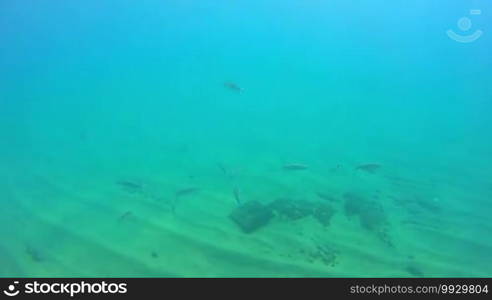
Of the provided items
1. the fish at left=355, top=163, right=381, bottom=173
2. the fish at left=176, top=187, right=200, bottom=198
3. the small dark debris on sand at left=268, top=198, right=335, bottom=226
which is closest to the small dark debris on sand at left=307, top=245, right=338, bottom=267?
the small dark debris on sand at left=268, top=198, right=335, bottom=226

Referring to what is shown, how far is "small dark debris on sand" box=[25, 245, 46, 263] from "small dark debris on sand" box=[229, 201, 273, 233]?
241 cm

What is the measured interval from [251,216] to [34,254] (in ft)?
8.93

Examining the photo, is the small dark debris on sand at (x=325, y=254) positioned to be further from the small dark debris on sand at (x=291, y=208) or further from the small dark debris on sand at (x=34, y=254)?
the small dark debris on sand at (x=34, y=254)

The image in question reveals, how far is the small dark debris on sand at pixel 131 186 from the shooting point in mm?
6640

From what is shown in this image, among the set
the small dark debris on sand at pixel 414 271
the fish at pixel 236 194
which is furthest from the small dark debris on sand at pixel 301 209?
the small dark debris on sand at pixel 414 271

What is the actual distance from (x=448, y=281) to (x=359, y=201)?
9.00 ft

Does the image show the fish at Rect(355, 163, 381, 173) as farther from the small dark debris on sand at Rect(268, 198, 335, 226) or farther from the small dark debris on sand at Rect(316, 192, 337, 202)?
the small dark debris on sand at Rect(268, 198, 335, 226)

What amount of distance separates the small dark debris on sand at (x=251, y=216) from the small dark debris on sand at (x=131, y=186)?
2.05 meters

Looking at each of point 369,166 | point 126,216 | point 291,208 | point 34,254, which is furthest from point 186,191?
point 369,166

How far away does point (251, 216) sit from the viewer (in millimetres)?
5289

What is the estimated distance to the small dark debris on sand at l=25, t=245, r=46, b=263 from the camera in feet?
14.8

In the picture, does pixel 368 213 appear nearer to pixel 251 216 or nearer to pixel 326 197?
pixel 326 197

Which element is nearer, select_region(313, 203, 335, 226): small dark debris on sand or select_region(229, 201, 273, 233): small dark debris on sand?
select_region(229, 201, 273, 233): small dark debris on sand

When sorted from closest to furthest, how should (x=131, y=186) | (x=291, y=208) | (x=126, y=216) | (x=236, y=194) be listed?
(x=126, y=216) < (x=291, y=208) < (x=236, y=194) < (x=131, y=186)
